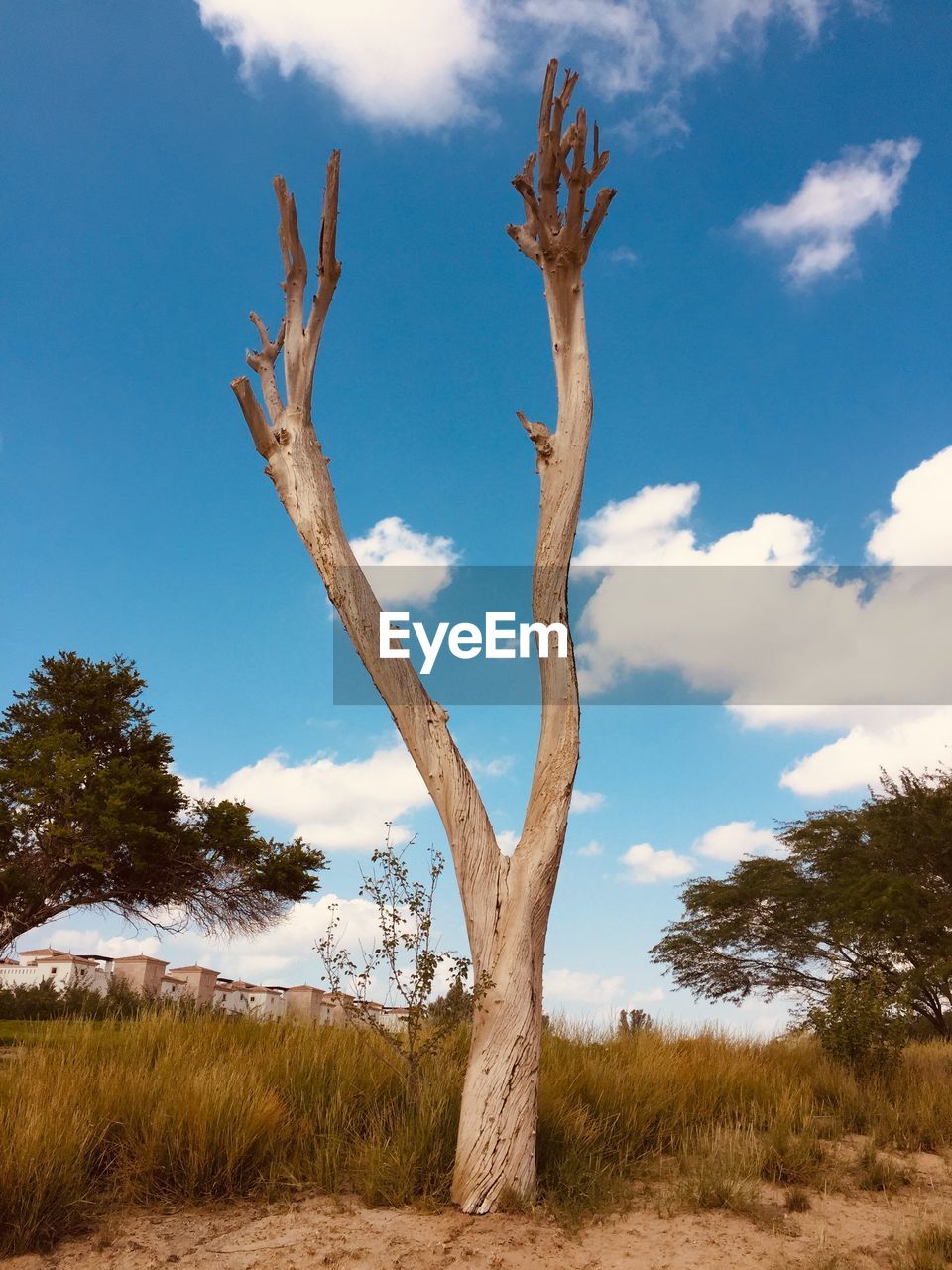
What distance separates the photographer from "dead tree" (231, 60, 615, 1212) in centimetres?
575

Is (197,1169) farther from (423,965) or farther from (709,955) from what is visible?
(709,955)

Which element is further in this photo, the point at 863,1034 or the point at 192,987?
the point at 192,987

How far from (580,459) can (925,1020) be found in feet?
67.3

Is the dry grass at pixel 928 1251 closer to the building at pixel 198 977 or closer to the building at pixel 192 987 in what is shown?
the building at pixel 192 987

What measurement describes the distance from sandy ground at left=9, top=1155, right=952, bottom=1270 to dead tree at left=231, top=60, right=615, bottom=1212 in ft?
1.38

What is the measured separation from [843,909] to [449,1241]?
693 inches

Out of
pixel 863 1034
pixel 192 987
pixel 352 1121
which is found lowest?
pixel 352 1121

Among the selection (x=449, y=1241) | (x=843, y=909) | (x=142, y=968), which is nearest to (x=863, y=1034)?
(x=449, y=1241)

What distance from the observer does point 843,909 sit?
2053 centimetres

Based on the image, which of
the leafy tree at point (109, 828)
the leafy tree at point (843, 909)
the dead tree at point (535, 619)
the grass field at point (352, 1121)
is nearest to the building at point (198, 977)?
the leafy tree at point (109, 828)

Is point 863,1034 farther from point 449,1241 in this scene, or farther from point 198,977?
point 198,977

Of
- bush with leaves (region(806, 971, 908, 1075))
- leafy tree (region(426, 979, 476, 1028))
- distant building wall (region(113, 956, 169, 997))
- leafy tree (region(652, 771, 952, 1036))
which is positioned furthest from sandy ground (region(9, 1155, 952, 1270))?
distant building wall (region(113, 956, 169, 997))

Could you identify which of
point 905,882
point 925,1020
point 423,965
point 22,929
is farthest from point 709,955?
point 423,965

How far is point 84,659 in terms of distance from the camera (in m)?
21.2
